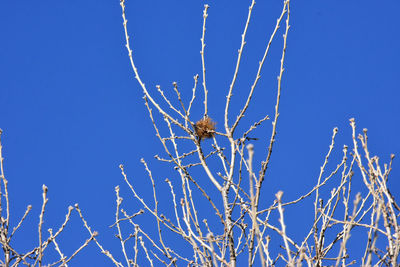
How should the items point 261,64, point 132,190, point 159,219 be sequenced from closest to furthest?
point 261,64, point 159,219, point 132,190

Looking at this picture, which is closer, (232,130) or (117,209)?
(232,130)

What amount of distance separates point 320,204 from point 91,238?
5.38 feet

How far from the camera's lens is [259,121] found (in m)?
3.12

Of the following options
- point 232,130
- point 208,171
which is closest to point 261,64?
point 232,130

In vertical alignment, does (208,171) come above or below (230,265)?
above

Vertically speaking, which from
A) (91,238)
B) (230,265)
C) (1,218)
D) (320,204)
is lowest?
(230,265)

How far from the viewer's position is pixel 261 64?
275 centimetres

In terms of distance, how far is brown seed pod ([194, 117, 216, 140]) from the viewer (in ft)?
10.00

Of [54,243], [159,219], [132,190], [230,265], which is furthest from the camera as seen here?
[54,243]

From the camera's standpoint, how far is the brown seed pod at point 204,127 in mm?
3047

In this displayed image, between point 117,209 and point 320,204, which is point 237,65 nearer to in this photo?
point 320,204

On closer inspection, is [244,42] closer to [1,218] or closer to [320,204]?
[320,204]

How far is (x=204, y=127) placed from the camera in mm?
3057

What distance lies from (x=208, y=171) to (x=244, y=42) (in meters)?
0.81
